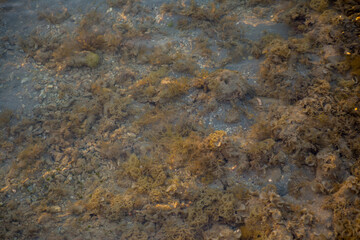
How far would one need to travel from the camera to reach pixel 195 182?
195 inches

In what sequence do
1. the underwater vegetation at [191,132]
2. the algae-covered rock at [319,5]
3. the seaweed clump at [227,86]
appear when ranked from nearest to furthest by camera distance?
the underwater vegetation at [191,132]
the seaweed clump at [227,86]
the algae-covered rock at [319,5]

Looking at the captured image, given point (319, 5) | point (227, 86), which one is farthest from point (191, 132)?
point (319, 5)

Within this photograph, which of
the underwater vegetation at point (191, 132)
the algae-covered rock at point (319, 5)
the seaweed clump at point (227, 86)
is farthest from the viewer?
the algae-covered rock at point (319, 5)

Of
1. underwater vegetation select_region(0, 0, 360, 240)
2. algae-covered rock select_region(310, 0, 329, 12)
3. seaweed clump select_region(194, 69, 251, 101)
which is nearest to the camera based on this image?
underwater vegetation select_region(0, 0, 360, 240)

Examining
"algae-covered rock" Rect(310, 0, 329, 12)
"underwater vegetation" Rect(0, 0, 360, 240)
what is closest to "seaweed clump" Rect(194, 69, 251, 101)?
"underwater vegetation" Rect(0, 0, 360, 240)

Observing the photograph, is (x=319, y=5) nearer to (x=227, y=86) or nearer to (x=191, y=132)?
(x=227, y=86)

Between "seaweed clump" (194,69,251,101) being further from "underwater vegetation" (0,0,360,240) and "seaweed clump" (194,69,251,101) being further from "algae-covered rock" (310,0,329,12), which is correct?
"algae-covered rock" (310,0,329,12)

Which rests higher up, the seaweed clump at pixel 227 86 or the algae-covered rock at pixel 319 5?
the algae-covered rock at pixel 319 5

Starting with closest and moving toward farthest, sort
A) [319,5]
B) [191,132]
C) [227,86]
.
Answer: [191,132]
[227,86]
[319,5]

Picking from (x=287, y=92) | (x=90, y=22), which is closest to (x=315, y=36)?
(x=287, y=92)

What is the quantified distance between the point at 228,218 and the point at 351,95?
3360 millimetres

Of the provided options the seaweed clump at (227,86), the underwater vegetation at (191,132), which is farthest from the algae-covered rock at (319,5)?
the seaweed clump at (227,86)

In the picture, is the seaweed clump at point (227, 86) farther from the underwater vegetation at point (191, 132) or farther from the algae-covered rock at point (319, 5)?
the algae-covered rock at point (319, 5)

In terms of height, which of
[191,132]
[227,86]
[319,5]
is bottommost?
[191,132]
